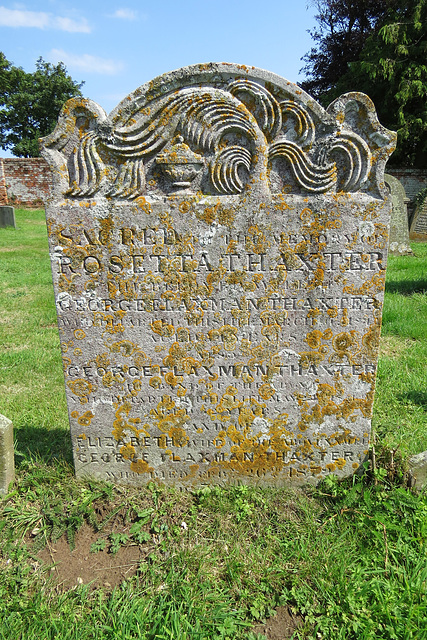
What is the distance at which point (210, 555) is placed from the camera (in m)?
2.59

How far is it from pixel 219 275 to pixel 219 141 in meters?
0.85

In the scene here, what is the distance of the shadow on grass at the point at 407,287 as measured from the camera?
7.38 m

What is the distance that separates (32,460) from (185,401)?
1.33m

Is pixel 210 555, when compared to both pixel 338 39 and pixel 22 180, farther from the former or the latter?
pixel 338 39

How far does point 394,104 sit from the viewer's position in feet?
62.8

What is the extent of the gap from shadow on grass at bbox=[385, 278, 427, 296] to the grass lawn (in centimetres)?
429

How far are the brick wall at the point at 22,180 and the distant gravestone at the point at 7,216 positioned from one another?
5.69m

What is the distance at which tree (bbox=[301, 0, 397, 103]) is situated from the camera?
24.7 meters

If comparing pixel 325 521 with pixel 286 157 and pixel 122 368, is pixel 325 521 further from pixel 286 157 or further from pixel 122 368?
pixel 286 157

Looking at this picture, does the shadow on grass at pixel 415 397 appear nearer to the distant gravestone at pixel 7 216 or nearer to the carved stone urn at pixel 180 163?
the carved stone urn at pixel 180 163

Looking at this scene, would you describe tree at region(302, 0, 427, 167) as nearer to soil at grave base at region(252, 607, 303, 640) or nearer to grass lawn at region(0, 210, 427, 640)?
grass lawn at region(0, 210, 427, 640)

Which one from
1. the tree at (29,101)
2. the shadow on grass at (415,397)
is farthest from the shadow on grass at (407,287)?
the tree at (29,101)

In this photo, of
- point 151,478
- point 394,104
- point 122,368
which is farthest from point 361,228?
point 394,104

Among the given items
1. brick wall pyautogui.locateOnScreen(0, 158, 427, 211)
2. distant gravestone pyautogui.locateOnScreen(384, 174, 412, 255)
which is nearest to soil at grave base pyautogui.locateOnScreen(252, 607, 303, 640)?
distant gravestone pyautogui.locateOnScreen(384, 174, 412, 255)
